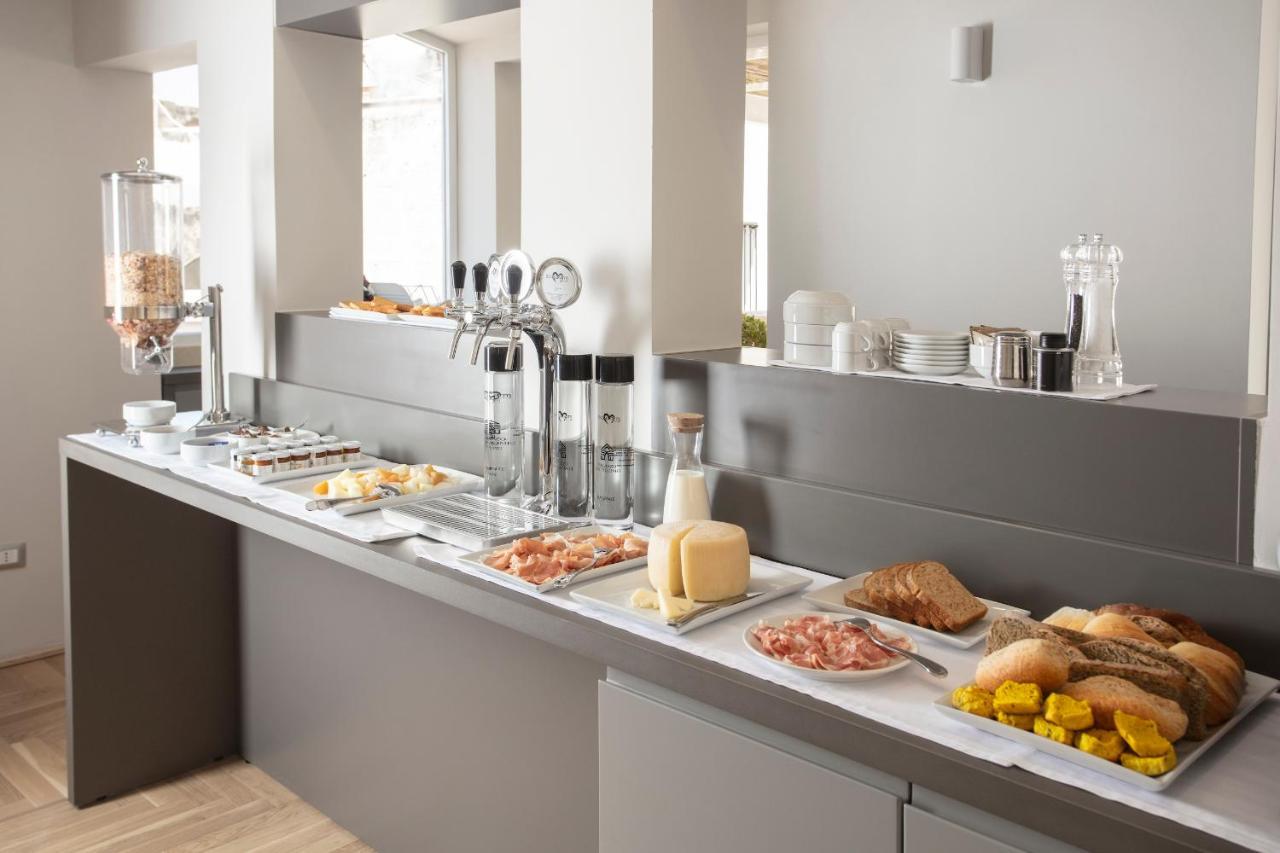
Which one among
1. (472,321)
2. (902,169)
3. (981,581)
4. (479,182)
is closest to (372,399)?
(472,321)

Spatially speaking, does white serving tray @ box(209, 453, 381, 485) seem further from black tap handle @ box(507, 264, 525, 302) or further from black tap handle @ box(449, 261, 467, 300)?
black tap handle @ box(507, 264, 525, 302)

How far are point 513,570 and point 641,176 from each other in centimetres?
80

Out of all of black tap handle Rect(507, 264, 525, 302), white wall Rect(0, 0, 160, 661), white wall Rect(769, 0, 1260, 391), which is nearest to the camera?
black tap handle Rect(507, 264, 525, 302)

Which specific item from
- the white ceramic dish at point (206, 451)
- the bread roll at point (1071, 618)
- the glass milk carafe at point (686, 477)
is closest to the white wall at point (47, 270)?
the white ceramic dish at point (206, 451)

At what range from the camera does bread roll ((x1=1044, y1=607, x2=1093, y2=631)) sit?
4.58 feet

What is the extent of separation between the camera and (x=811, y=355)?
6.37ft

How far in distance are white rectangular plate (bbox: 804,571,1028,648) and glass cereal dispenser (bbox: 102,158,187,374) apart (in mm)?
2010

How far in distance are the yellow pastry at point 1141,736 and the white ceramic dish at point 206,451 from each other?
2.09m

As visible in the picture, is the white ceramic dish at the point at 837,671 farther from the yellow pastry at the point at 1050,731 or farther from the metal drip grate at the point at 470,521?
the metal drip grate at the point at 470,521

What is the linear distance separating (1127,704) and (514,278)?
1.37 metres

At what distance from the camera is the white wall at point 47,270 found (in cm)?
385

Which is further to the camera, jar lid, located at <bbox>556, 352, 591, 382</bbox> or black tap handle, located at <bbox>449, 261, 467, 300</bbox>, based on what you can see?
black tap handle, located at <bbox>449, 261, 467, 300</bbox>

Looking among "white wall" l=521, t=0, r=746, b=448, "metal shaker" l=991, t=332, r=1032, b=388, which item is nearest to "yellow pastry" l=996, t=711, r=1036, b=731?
"metal shaker" l=991, t=332, r=1032, b=388

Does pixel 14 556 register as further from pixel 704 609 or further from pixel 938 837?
pixel 938 837
